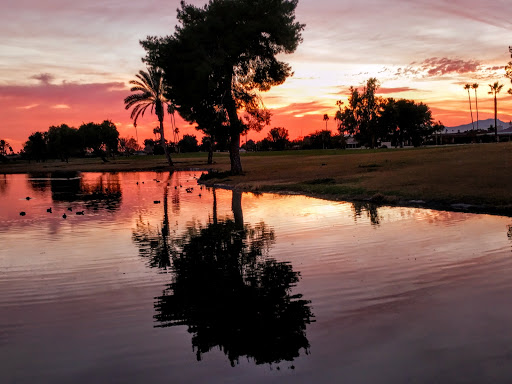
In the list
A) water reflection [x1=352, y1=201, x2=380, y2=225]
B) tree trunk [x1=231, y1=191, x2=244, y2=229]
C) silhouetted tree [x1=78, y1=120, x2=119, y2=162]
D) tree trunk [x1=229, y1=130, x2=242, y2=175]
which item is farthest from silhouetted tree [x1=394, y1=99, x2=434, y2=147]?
water reflection [x1=352, y1=201, x2=380, y2=225]

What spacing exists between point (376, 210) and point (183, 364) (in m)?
14.6

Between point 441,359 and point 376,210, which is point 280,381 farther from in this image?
point 376,210

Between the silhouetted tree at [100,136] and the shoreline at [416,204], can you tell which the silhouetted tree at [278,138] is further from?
the shoreline at [416,204]

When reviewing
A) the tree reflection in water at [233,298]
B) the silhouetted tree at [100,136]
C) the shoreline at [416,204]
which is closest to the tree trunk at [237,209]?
the shoreline at [416,204]

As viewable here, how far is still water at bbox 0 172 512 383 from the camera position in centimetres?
562

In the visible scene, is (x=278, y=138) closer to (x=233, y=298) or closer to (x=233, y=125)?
(x=233, y=125)

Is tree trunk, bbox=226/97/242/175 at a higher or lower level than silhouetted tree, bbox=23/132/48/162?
lower

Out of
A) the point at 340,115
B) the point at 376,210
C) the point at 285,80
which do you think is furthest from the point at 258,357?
the point at 340,115

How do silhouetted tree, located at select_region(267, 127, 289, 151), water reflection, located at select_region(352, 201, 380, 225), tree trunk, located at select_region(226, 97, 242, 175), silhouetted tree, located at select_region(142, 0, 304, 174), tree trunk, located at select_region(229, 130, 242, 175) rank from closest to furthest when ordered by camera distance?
water reflection, located at select_region(352, 201, 380, 225), silhouetted tree, located at select_region(142, 0, 304, 174), tree trunk, located at select_region(226, 97, 242, 175), tree trunk, located at select_region(229, 130, 242, 175), silhouetted tree, located at select_region(267, 127, 289, 151)

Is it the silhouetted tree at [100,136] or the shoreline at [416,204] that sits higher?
the silhouetted tree at [100,136]

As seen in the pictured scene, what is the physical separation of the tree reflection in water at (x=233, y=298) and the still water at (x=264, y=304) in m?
0.03

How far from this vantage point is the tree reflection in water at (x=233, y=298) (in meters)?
6.30

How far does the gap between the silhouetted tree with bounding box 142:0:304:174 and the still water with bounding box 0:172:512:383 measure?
2554cm

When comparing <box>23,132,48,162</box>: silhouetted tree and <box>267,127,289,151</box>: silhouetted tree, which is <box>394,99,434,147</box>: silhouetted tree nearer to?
<box>267,127,289,151</box>: silhouetted tree
